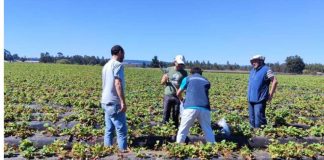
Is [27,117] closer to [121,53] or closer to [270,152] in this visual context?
[121,53]

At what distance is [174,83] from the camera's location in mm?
8656

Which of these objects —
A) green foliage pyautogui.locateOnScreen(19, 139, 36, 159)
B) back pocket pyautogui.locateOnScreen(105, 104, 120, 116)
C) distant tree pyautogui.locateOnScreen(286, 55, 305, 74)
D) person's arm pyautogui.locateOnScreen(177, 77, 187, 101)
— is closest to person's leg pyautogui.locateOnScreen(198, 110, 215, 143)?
person's arm pyautogui.locateOnScreen(177, 77, 187, 101)

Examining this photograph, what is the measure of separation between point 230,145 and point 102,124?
310 centimetres

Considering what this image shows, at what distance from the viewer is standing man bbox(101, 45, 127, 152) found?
7031mm

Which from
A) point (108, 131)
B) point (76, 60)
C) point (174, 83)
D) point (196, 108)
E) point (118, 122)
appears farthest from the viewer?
point (76, 60)

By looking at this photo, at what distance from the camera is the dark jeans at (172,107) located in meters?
8.82

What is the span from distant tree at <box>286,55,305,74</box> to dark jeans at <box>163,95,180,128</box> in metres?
71.4

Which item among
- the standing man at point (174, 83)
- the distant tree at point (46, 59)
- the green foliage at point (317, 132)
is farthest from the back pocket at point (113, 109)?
the distant tree at point (46, 59)

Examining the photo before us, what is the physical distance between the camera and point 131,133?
833 centimetres

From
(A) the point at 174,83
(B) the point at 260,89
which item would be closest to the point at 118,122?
(A) the point at 174,83

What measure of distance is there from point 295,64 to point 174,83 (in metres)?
72.3

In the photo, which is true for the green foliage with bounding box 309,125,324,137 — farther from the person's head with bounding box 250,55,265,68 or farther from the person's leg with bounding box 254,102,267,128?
the person's head with bounding box 250,55,265,68

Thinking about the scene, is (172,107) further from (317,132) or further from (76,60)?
(76,60)

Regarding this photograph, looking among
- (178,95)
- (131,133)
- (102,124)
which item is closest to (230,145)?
(178,95)
